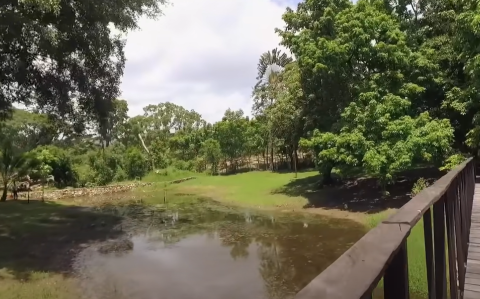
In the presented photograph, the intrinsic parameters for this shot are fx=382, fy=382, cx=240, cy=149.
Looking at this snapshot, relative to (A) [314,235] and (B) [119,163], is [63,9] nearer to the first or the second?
(A) [314,235]

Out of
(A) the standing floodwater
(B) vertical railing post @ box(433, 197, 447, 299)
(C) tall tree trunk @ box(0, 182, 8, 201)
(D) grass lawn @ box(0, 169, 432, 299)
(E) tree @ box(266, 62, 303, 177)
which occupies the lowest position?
(A) the standing floodwater

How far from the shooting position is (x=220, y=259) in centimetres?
1255

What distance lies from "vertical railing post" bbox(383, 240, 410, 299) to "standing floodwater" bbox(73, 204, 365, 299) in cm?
772

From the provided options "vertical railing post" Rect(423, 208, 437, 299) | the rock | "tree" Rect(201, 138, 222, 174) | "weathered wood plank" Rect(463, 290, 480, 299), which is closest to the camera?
"vertical railing post" Rect(423, 208, 437, 299)

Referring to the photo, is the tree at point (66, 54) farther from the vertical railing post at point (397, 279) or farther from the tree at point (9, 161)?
the vertical railing post at point (397, 279)

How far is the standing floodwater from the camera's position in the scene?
9.71 m

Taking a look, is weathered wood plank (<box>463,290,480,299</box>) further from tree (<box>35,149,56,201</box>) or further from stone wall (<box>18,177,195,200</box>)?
tree (<box>35,149,56,201</box>)

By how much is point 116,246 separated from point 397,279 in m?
14.5

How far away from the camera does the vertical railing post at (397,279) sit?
129 cm

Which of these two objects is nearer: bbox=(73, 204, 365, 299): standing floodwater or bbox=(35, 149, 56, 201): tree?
bbox=(73, 204, 365, 299): standing floodwater

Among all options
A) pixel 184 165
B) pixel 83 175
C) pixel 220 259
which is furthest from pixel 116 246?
pixel 184 165

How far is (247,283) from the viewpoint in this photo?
1008 centimetres

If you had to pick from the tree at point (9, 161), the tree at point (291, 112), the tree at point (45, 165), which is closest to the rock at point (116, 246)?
the tree at point (9, 161)

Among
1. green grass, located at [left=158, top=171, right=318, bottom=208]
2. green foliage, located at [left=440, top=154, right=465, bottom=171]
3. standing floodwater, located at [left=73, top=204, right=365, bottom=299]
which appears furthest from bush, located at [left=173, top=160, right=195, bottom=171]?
green foliage, located at [left=440, top=154, right=465, bottom=171]
